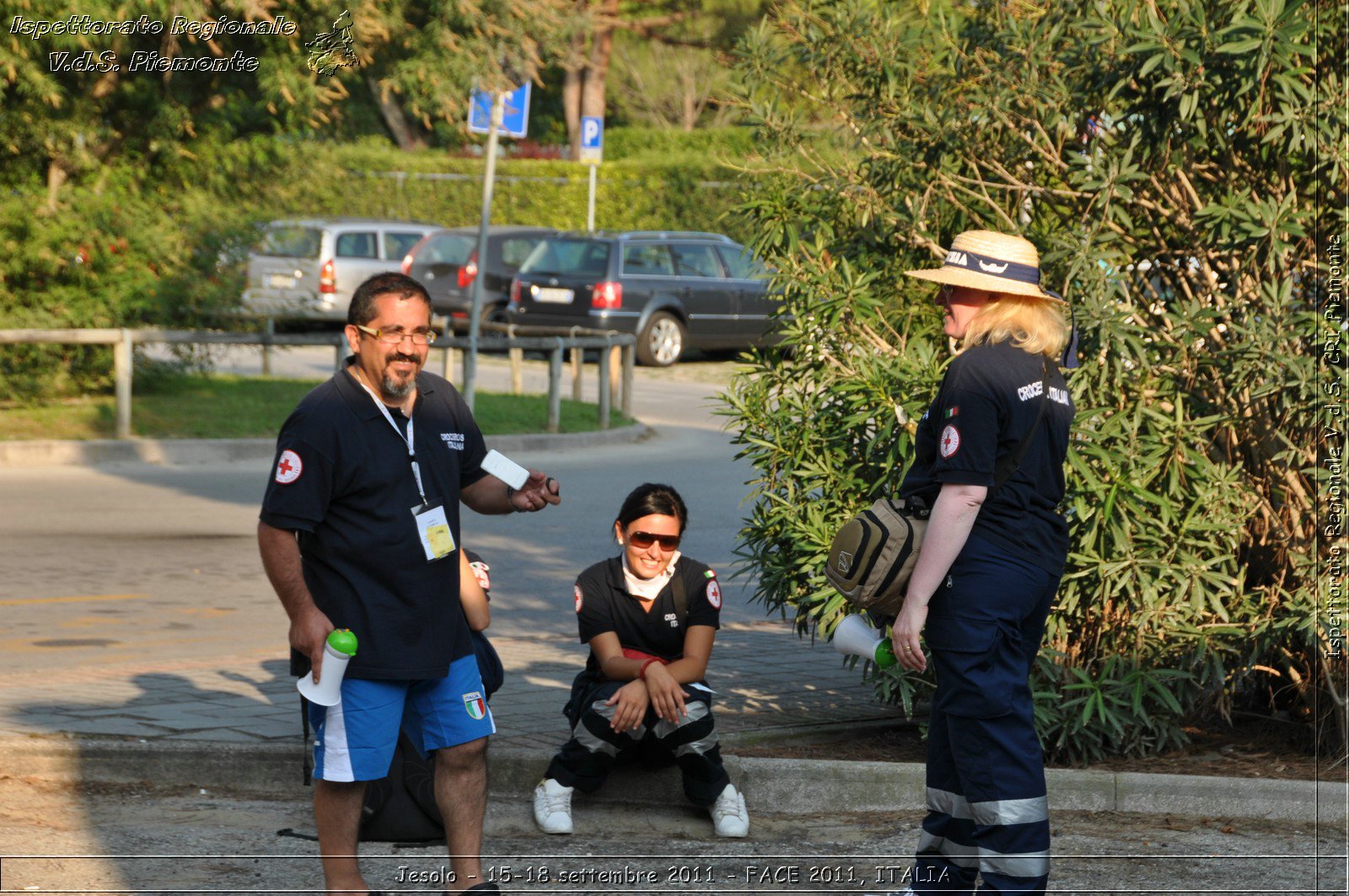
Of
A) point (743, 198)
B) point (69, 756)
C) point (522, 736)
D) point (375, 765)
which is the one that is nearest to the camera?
point (375, 765)

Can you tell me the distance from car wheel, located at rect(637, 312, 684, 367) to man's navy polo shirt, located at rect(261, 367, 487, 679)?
19.4 m

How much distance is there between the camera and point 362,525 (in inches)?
171

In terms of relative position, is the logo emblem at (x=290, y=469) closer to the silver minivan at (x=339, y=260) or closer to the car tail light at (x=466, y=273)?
the silver minivan at (x=339, y=260)

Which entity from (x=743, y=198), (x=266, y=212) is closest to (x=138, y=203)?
(x=266, y=212)

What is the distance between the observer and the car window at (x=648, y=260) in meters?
23.9

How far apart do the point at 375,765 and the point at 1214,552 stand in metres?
3.02

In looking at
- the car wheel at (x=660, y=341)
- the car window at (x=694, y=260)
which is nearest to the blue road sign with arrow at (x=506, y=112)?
the car wheel at (x=660, y=341)

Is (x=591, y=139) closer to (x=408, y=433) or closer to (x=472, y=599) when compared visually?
(x=472, y=599)

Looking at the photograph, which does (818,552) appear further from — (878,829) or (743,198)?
(743,198)

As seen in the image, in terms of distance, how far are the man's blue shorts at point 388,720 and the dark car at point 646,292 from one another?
61.4ft

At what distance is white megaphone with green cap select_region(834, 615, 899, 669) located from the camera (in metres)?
4.62

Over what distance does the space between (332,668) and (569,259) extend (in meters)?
20.0

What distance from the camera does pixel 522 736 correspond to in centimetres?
613

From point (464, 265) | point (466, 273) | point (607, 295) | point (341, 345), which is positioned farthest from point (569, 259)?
point (341, 345)
